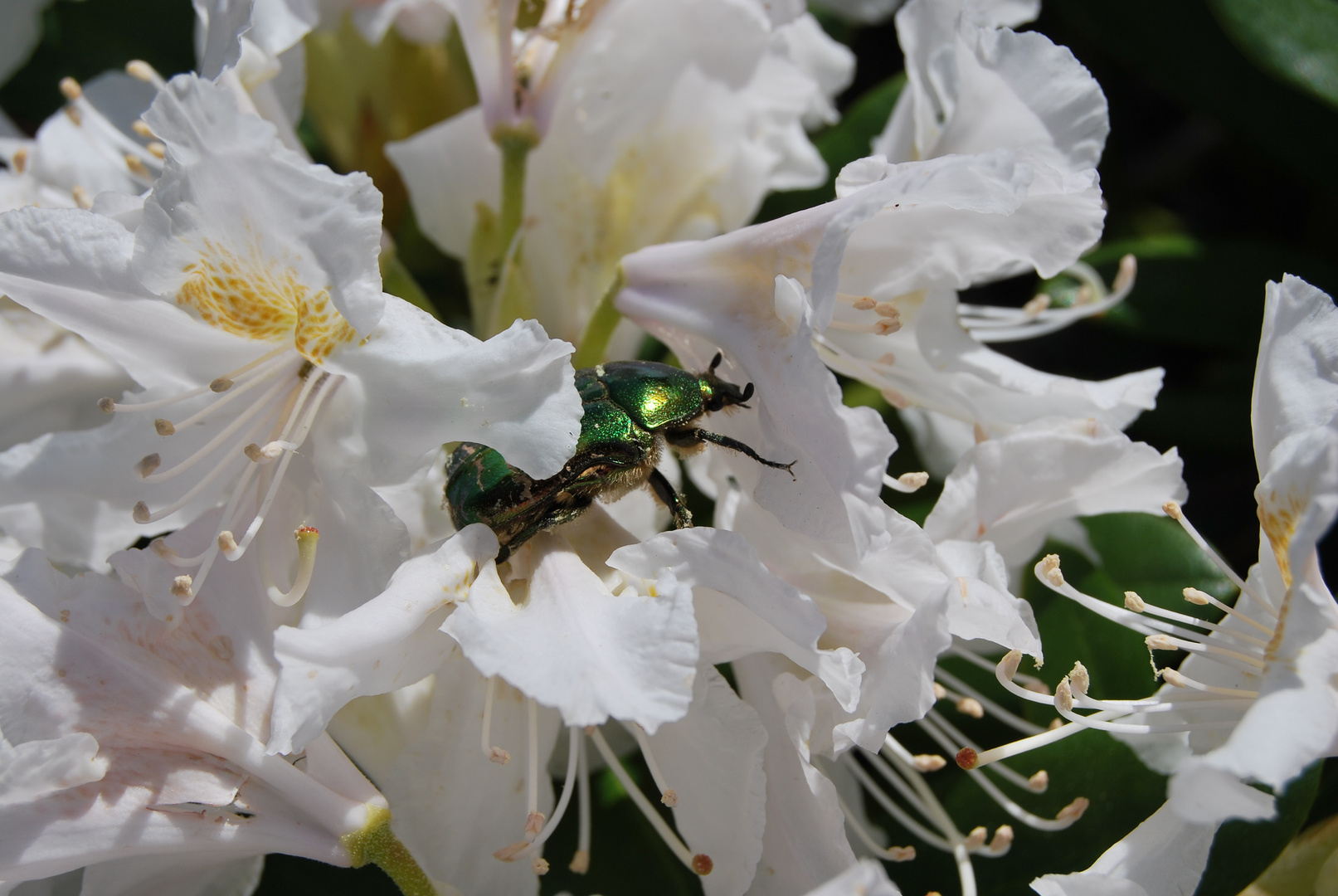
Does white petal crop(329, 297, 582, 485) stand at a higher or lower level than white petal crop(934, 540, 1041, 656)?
higher

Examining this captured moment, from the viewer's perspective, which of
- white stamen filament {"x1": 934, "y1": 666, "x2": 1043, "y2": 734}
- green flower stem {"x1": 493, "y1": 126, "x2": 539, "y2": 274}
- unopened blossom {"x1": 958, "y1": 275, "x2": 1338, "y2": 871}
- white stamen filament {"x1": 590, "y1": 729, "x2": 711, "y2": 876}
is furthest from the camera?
green flower stem {"x1": 493, "y1": 126, "x2": 539, "y2": 274}

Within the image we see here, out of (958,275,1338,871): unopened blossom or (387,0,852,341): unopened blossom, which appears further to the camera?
(387,0,852,341): unopened blossom

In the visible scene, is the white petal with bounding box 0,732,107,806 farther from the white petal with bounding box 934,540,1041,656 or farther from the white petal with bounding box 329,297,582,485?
the white petal with bounding box 934,540,1041,656

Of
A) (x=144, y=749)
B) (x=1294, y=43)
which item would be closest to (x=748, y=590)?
(x=144, y=749)

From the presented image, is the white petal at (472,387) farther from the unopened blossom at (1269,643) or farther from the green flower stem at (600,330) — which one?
the unopened blossom at (1269,643)

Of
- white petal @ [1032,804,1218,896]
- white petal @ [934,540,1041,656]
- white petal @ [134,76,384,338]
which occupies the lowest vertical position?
white petal @ [1032,804,1218,896]

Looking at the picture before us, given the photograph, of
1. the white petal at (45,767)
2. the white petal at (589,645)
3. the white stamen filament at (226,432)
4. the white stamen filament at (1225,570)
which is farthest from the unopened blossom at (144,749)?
the white stamen filament at (1225,570)

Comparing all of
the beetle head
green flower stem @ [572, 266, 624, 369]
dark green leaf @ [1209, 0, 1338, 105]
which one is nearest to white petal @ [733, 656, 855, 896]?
the beetle head

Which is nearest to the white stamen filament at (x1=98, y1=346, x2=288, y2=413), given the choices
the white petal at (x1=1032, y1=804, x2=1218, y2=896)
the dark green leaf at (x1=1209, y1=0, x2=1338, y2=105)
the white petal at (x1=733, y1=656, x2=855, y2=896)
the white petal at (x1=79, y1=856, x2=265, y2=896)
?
the white petal at (x1=79, y1=856, x2=265, y2=896)

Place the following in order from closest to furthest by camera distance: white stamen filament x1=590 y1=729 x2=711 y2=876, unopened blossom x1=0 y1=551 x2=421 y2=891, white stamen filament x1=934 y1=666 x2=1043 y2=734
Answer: unopened blossom x1=0 y1=551 x2=421 y2=891 < white stamen filament x1=590 y1=729 x2=711 y2=876 < white stamen filament x1=934 y1=666 x2=1043 y2=734
